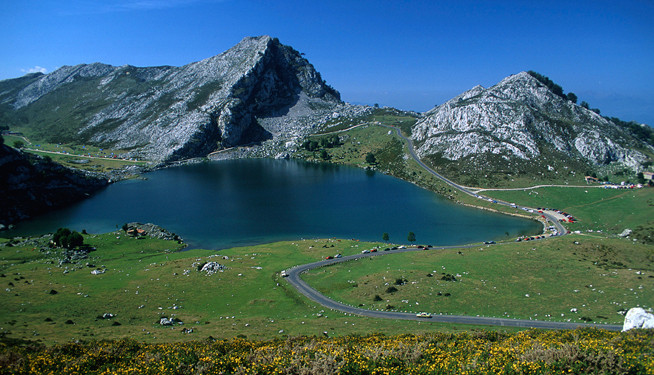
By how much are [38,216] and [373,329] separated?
126 meters

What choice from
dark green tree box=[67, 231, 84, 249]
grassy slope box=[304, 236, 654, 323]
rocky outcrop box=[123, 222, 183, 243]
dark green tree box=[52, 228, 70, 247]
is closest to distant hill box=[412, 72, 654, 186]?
grassy slope box=[304, 236, 654, 323]

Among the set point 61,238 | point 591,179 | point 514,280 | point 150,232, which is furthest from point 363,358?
point 591,179

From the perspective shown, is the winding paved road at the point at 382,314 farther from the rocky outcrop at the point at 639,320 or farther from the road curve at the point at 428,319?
the rocky outcrop at the point at 639,320

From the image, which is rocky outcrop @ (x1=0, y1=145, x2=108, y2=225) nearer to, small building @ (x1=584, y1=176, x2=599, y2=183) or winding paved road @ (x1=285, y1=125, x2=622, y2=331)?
winding paved road @ (x1=285, y1=125, x2=622, y2=331)

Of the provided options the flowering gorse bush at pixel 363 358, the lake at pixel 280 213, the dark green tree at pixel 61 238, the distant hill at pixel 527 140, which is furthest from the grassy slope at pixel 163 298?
the distant hill at pixel 527 140

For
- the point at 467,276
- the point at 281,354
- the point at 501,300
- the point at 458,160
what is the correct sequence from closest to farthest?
the point at 281,354 → the point at 501,300 → the point at 467,276 → the point at 458,160

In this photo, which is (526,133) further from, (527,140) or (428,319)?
(428,319)

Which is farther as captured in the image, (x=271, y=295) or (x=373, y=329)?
(x=271, y=295)

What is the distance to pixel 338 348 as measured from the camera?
93.2ft

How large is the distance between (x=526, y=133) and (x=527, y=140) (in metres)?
5.46

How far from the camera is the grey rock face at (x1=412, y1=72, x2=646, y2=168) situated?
6516 inches

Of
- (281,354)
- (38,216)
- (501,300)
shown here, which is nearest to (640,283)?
(501,300)

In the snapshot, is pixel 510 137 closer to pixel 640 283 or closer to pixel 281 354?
pixel 640 283

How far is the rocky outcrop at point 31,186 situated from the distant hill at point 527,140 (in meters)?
162
